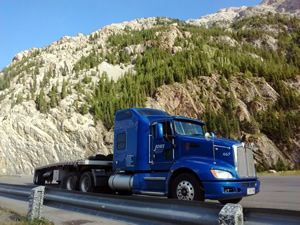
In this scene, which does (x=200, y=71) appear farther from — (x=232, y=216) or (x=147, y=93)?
(x=232, y=216)

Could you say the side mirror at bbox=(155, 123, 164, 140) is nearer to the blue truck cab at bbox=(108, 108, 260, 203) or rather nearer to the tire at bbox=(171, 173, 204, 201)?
the blue truck cab at bbox=(108, 108, 260, 203)

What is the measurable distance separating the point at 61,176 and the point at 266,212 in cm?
1324

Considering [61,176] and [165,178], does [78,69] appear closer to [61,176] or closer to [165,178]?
[61,176]

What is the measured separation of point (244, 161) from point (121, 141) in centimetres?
516

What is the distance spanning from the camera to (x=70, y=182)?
15.9 meters

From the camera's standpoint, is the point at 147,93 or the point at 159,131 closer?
the point at 159,131

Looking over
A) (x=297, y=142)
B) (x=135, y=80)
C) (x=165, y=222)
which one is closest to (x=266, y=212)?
(x=165, y=222)

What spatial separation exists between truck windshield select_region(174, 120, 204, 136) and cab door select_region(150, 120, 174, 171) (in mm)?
243

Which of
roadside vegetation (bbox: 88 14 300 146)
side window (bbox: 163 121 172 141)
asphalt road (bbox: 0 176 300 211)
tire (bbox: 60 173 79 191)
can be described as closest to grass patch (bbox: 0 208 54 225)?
tire (bbox: 60 173 79 191)

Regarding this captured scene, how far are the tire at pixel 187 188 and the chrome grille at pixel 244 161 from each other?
1302 millimetres

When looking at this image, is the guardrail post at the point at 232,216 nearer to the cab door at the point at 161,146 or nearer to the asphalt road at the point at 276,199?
the asphalt road at the point at 276,199

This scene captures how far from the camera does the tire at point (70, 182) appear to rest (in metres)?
15.6

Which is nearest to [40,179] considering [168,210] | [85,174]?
[85,174]

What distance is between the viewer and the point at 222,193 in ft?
34.1
